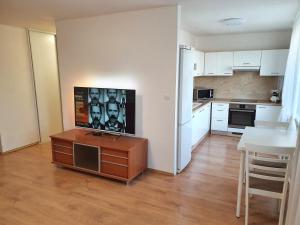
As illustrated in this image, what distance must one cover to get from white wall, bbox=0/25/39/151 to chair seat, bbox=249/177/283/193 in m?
4.54

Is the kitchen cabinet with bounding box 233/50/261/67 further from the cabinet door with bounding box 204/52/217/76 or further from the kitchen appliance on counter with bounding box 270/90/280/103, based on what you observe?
the kitchen appliance on counter with bounding box 270/90/280/103

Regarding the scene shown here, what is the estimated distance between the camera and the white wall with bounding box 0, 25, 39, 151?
4.43 meters

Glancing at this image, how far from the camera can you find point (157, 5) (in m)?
3.14

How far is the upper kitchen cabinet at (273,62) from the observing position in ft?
16.7

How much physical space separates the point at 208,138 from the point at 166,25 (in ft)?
10.8

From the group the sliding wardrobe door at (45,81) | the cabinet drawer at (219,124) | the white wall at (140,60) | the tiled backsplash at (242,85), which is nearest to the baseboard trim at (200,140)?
the cabinet drawer at (219,124)

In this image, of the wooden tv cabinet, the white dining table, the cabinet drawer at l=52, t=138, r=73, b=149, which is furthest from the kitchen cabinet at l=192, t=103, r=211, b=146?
the cabinet drawer at l=52, t=138, r=73, b=149

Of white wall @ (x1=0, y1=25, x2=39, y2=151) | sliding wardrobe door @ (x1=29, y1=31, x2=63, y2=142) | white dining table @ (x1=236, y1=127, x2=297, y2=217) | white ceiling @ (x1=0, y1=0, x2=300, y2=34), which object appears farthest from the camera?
sliding wardrobe door @ (x1=29, y1=31, x2=63, y2=142)

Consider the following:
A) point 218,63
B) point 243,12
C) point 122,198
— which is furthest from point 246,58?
point 122,198

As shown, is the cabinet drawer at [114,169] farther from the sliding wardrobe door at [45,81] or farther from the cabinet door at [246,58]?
the cabinet door at [246,58]

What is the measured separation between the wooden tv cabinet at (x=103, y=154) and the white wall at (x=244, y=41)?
3653mm

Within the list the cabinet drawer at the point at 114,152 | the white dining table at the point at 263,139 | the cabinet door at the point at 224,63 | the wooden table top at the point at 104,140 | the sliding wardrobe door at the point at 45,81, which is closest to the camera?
the white dining table at the point at 263,139

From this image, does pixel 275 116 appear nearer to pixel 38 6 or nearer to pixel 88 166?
pixel 88 166

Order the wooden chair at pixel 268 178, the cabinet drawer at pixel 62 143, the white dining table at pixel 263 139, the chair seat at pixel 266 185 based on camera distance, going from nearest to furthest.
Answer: the wooden chair at pixel 268 178, the chair seat at pixel 266 185, the white dining table at pixel 263 139, the cabinet drawer at pixel 62 143
